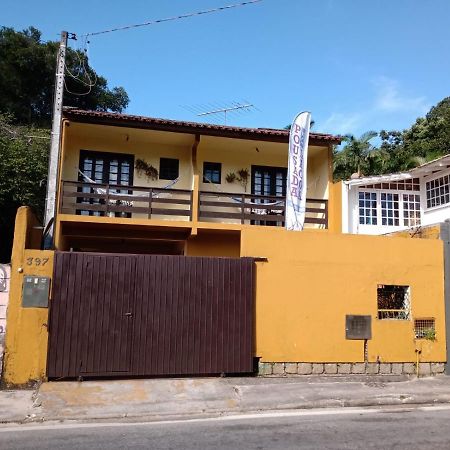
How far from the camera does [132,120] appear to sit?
1323 centimetres

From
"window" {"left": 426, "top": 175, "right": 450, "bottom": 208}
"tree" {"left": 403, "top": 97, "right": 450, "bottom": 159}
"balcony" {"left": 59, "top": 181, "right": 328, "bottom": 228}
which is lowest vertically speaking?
"balcony" {"left": 59, "top": 181, "right": 328, "bottom": 228}

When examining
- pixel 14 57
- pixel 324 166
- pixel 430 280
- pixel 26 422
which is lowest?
pixel 26 422

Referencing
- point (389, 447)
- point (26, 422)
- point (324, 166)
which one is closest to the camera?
point (389, 447)

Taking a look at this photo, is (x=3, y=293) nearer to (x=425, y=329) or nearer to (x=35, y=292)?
(x=35, y=292)

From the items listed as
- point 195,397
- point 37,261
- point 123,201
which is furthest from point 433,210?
point 37,261

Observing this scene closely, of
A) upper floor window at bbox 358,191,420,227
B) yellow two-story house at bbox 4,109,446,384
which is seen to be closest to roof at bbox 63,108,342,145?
yellow two-story house at bbox 4,109,446,384

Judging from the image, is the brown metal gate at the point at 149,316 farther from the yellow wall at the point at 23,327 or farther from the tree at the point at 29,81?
the tree at the point at 29,81

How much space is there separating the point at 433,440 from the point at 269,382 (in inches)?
151

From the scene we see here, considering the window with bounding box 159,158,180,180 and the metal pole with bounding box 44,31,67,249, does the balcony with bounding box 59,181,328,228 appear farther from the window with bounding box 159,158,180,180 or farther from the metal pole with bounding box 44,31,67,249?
the metal pole with bounding box 44,31,67,249

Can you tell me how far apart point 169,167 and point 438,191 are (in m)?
8.67

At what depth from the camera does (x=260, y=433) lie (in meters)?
6.19

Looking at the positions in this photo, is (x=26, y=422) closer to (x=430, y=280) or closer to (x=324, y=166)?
(x=430, y=280)

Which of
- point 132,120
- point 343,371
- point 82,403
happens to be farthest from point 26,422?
point 132,120

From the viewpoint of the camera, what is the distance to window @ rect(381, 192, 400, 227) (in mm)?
15258
